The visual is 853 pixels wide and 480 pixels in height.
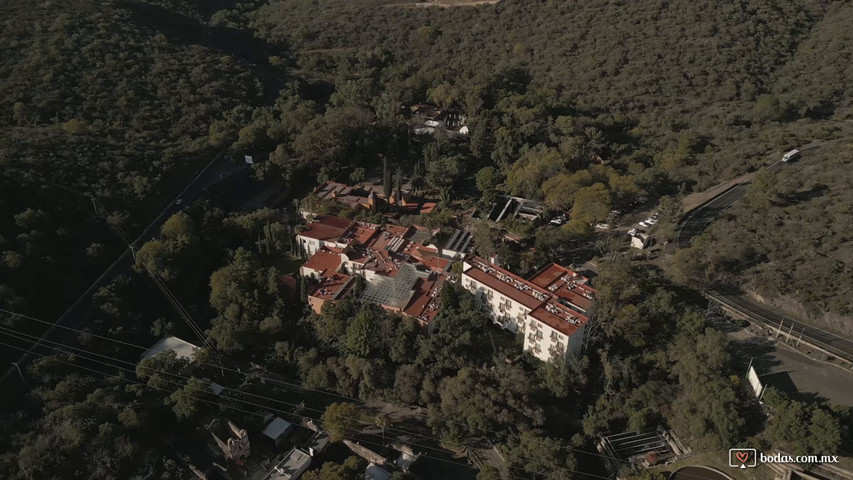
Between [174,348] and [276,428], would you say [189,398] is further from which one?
[174,348]

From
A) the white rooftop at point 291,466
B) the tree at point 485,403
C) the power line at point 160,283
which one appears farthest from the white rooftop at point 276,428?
the tree at point 485,403

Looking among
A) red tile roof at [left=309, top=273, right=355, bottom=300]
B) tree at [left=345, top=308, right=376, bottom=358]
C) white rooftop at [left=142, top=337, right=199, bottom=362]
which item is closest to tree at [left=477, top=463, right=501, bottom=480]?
tree at [left=345, top=308, right=376, bottom=358]

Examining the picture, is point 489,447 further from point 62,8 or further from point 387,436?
point 62,8

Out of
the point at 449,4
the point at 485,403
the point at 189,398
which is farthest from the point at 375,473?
the point at 449,4

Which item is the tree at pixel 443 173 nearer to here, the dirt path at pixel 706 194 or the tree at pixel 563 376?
the dirt path at pixel 706 194

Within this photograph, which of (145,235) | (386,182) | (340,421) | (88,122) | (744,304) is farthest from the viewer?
(88,122)

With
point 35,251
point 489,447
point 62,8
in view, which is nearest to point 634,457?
point 489,447

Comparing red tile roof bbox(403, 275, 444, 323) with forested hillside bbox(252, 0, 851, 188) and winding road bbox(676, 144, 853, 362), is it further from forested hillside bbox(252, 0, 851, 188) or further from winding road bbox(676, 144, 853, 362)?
forested hillside bbox(252, 0, 851, 188)
